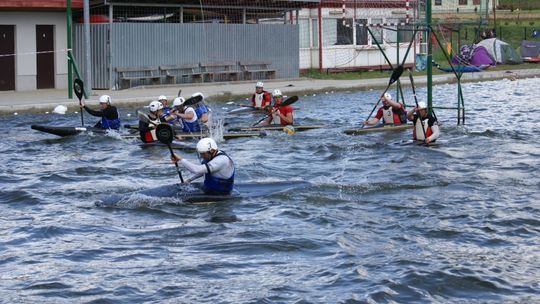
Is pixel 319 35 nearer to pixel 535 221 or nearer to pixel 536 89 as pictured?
pixel 536 89

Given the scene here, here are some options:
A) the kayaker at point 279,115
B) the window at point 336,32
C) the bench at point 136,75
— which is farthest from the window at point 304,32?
the kayaker at point 279,115

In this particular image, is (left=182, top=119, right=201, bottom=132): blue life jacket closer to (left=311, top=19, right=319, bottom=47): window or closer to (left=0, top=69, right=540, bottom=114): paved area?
(left=0, top=69, right=540, bottom=114): paved area

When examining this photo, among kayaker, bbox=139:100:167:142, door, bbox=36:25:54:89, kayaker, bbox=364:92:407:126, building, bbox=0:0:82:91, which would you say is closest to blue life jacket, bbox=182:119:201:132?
kayaker, bbox=139:100:167:142

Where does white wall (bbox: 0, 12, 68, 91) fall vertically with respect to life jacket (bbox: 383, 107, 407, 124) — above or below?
above

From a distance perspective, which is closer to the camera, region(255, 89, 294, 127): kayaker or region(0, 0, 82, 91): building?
region(255, 89, 294, 127): kayaker

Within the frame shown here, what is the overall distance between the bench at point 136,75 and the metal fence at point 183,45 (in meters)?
0.16

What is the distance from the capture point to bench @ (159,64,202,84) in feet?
117

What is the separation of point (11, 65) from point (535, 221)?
921 inches

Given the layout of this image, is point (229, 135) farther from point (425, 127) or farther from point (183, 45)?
point (183, 45)

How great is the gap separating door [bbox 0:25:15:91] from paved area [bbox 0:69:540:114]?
2.03ft

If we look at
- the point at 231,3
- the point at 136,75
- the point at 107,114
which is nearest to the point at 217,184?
the point at 107,114

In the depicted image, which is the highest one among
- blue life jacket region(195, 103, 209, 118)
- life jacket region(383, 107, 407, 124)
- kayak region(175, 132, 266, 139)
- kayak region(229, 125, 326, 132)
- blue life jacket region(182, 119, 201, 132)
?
blue life jacket region(195, 103, 209, 118)

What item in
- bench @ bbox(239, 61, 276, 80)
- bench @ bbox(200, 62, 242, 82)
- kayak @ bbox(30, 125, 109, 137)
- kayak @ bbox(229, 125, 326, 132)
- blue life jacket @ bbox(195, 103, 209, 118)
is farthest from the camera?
bench @ bbox(239, 61, 276, 80)

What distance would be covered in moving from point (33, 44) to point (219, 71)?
23.7 feet
